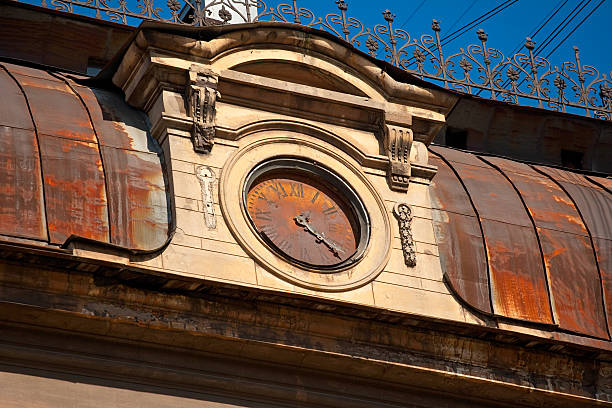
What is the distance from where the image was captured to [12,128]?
20578 mm

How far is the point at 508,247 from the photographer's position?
23031 mm

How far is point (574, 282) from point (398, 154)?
3.20m

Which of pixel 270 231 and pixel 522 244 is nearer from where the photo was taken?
pixel 270 231

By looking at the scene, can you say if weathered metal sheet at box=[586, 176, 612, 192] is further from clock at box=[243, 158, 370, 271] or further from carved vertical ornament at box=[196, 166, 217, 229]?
carved vertical ornament at box=[196, 166, 217, 229]

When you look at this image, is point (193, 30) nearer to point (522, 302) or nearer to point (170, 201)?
point (170, 201)

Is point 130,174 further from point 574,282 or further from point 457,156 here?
point 574,282

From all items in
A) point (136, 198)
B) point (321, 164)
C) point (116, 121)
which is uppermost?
point (116, 121)

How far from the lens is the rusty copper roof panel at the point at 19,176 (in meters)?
19.5

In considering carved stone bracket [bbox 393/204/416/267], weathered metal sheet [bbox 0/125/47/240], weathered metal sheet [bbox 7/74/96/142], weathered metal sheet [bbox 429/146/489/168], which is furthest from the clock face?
weathered metal sheet [bbox 429/146/489/168]

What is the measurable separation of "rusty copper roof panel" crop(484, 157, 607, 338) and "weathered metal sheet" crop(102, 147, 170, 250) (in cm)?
591

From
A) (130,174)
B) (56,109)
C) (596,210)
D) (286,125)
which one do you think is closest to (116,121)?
(56,109)

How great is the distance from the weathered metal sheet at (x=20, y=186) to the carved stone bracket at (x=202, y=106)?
220cm

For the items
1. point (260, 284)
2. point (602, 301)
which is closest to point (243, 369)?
point (260, 284)

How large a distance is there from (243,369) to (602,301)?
618cm
